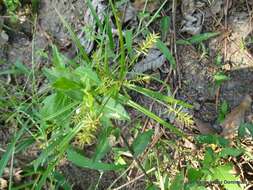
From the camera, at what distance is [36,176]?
1.88 metres

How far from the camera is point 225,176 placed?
5.08 feet

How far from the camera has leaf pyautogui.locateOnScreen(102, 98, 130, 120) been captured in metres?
1.21

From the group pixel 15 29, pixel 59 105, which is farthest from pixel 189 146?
pixel 15 29

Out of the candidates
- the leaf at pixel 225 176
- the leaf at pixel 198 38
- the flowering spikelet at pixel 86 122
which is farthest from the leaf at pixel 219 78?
the flowering spikelet at pixel 86 122

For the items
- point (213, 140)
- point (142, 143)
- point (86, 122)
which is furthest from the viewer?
point (213, 140)

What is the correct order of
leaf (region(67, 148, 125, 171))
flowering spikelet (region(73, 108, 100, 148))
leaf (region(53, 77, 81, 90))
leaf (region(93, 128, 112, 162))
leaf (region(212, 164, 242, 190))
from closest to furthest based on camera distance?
leaf (region(53, 77, 81, 90)) → flowering spikelet (region(73, 108, 100, 148)) → leaf (region(93, 128, 112, 162)) → leaf (region(67, 148, 125, 171)) → leaf (region(212, 164, 242, 190))

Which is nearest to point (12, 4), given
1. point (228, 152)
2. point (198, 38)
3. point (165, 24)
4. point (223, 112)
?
point (165, 24)

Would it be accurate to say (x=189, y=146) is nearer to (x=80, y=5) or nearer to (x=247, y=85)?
(x=247, y=85)

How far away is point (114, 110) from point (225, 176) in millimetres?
607

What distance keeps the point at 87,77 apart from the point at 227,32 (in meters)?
0.94

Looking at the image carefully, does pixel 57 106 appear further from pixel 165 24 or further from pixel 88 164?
pixel 165 24

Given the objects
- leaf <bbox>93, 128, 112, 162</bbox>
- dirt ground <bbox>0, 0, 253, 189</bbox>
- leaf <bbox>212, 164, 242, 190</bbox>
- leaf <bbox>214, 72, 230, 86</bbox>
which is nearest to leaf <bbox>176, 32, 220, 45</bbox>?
dirt ground <bbox>0, 0, 253, 189</bbox>

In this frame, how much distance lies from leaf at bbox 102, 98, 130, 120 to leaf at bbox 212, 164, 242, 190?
543mm

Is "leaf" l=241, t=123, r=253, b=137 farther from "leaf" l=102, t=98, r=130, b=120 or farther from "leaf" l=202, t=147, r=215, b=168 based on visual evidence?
"leaf" l=102, t=98, r=130, b=120
